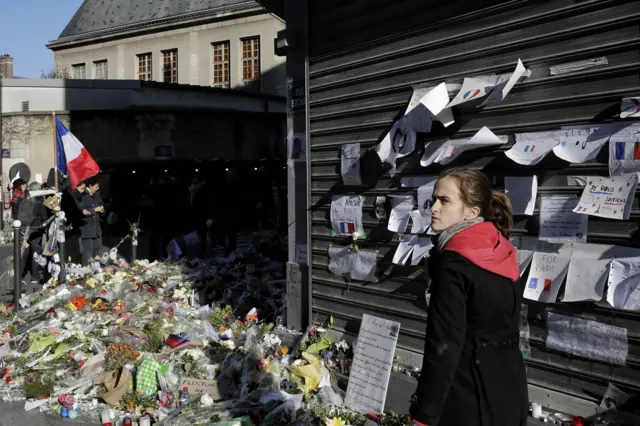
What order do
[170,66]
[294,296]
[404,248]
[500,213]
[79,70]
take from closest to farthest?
[500,213] → [404,248] → [294,296] → [170,66] → [79,70]

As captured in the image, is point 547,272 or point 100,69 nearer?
point 547,272

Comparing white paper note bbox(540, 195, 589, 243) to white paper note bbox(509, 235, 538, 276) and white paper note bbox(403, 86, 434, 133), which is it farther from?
white paper note bbox(403, 86, 434, 133)

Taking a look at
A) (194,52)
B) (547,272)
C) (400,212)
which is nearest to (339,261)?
(400,212)

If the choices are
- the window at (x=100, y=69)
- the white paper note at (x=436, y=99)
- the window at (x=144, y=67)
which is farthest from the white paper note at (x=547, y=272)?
the window at (x=100, y=69)

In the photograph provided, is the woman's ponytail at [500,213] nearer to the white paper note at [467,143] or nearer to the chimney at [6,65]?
the white paper note at [467,143]

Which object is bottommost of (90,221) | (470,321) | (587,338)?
(587,338)

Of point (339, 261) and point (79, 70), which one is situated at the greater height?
point (79, 70)

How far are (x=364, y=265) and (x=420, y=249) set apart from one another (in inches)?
30.6

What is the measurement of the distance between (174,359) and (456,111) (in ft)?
12.0

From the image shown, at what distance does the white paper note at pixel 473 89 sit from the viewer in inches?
193

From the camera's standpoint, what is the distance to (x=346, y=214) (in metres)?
6.34

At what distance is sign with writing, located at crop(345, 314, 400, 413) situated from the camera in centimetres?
523

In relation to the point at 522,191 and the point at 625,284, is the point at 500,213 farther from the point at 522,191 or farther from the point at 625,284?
the point at 522,191

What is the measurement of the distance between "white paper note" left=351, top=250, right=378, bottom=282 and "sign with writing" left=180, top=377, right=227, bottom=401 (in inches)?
64.3
